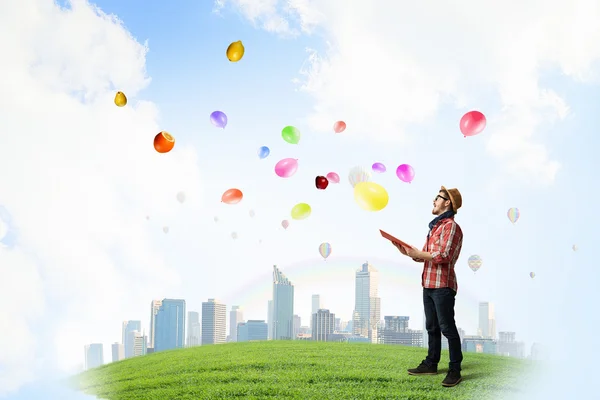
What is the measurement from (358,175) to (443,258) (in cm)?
365

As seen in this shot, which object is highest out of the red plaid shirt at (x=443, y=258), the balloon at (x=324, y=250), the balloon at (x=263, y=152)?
the balloon at (x=263, y=152)

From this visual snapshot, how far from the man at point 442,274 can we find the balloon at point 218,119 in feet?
16.1

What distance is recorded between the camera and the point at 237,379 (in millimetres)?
7148

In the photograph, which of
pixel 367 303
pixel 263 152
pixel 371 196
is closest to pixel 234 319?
pixel 367 303

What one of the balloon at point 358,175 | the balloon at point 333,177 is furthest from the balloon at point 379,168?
the balloon at point 333,177

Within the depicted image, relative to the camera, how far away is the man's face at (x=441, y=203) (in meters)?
6.54

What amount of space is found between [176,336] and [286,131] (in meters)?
5.94

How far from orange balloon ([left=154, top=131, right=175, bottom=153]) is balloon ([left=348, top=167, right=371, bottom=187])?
271 cm

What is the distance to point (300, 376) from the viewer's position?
7066 mm

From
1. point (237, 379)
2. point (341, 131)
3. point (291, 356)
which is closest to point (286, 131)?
point (341, 131)

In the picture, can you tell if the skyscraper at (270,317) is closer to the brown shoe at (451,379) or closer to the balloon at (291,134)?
the balloon at (291,134)

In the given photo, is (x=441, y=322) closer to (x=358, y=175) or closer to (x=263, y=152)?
(x=358, y=175)

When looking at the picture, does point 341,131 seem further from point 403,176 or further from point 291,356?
point 291,356

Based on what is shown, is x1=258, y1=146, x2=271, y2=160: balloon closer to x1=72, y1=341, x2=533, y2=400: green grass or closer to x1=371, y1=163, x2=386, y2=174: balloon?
x1=371, y1=163, x2=386, y2=174: balloon
